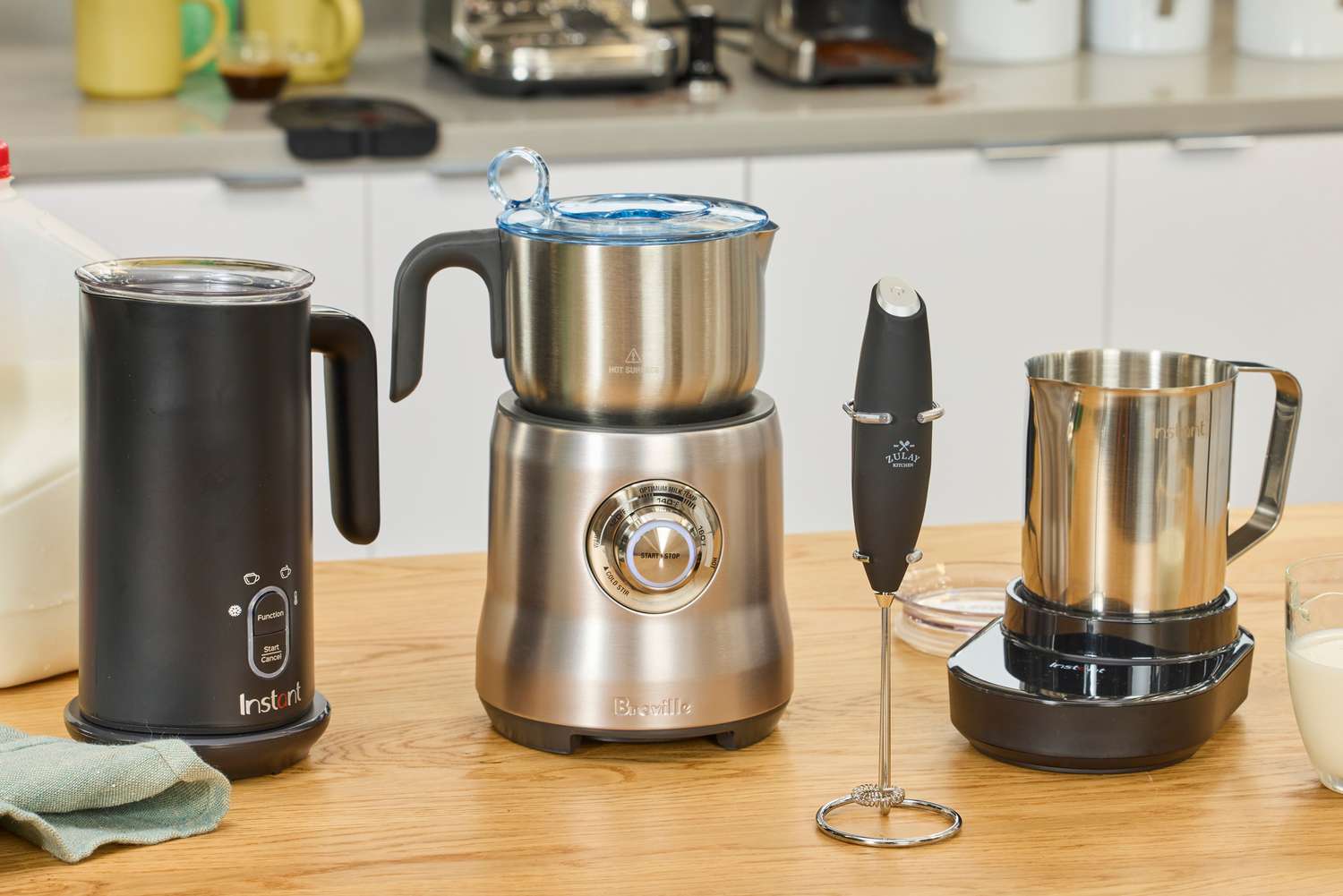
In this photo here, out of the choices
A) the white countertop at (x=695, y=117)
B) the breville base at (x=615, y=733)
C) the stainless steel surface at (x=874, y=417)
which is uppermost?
the white countertop at (x=695, y=117)

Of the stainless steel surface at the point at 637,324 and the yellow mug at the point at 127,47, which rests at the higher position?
the yellow mug at the point at 127,47

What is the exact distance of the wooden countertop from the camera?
2.51ft

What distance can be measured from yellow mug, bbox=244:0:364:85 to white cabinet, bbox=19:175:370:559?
40cm

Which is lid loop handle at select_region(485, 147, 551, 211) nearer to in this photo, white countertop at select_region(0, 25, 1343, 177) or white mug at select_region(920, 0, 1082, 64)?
white countertop at select_region(0, 25, 1343, 177)

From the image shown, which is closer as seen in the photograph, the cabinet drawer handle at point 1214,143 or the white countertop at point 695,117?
the white countertop at point 695,117

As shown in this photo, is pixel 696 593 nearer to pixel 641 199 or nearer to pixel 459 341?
pixel 641 199

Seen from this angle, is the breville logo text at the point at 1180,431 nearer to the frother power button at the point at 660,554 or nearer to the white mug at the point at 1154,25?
the frother power button at the point at 660,554

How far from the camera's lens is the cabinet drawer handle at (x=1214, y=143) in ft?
7.85

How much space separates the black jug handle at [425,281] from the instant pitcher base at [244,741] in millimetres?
177

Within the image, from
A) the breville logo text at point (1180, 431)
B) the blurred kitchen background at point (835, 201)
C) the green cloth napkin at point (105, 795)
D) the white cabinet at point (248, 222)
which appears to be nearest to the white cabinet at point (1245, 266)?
the blurred kitchen background at point (835, 201)

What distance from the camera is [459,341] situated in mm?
2287

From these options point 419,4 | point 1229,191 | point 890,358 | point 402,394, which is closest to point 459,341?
point 419,4

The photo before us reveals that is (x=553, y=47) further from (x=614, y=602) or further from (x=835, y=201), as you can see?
(x=614, y=602)

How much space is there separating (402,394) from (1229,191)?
1.81 m
